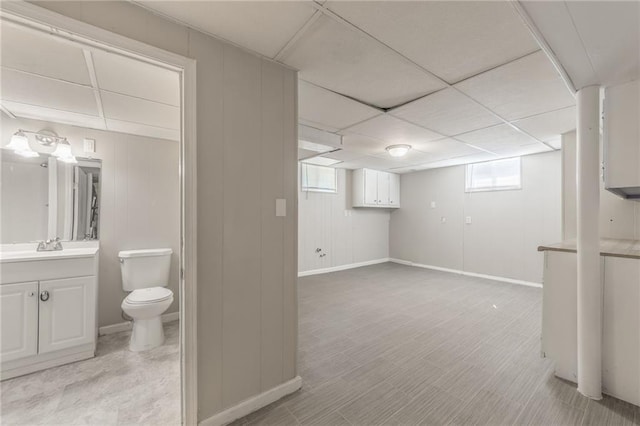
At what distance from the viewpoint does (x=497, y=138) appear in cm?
340

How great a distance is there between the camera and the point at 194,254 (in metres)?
1.42

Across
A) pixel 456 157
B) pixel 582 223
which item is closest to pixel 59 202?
pixel 582 223

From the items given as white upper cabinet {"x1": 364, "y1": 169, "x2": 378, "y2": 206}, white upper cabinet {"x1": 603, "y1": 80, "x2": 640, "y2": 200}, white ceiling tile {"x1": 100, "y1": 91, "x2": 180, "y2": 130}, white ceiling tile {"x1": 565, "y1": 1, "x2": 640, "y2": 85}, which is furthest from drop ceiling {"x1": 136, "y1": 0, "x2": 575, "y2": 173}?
white upper cabinet {"x1": 364, "y1": 169, "x2": 378, "y2": 206}

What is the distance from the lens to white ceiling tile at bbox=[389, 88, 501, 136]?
2250 millimetres

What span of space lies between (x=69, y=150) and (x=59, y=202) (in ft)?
1.74

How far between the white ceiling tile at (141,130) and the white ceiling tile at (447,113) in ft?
7.91

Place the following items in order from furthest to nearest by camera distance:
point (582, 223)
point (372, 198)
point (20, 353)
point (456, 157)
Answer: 1. point (372, 198)
2. point (456, 157)
3. point (20, 353)
4. point (582, 223)

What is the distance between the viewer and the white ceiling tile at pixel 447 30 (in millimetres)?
1252

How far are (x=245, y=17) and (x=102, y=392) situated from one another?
2593 millimetres

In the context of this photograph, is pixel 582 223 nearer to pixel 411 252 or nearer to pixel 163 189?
pixel 163 189

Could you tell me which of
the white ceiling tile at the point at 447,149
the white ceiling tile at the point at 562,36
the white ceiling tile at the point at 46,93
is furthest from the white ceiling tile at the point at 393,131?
the white ceiling tile at the point at 46,93

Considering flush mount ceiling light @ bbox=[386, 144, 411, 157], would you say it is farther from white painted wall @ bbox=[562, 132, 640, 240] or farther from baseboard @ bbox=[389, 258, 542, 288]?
baseboard @ bbox=[389, 258, 542, 288]

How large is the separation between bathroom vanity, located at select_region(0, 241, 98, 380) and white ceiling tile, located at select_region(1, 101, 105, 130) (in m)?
1.21

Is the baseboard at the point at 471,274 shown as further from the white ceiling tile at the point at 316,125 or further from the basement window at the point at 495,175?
the white ceiling tile at the point at 316,125
